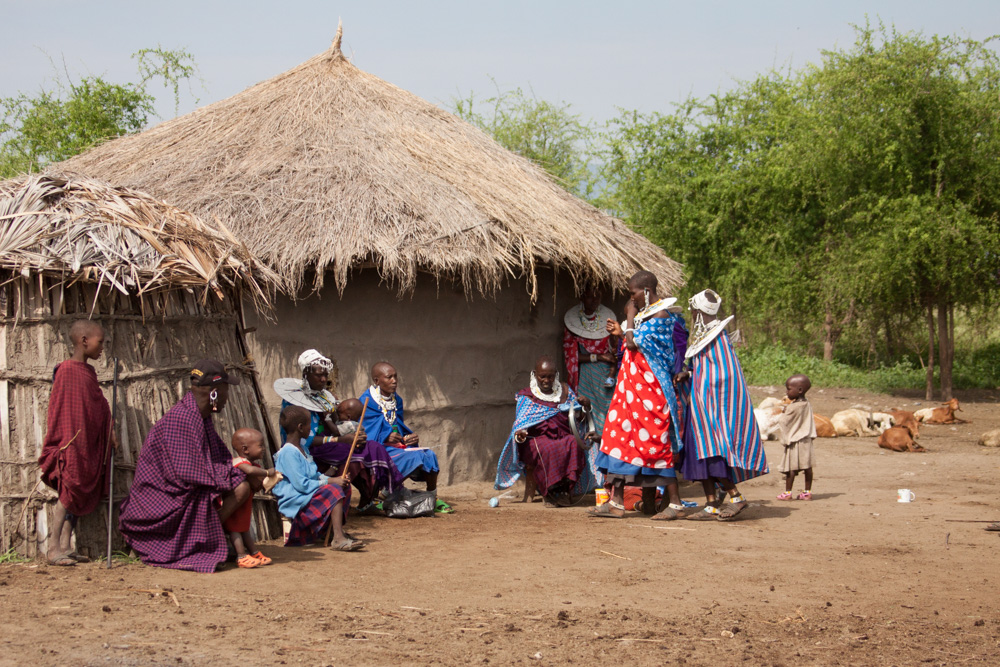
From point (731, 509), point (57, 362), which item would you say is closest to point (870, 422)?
point (731, 509)

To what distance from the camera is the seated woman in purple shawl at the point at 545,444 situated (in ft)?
24.4

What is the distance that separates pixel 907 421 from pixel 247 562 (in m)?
8.97

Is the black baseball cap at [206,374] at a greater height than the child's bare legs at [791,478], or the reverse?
the black baseball cap at [206,374]

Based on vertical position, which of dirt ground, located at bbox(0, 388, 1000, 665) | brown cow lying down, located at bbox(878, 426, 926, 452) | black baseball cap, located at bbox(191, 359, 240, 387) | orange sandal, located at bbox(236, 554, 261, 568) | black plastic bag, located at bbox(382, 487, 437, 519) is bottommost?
dirt ground, located at bbox(0, 388, 1000, 665)

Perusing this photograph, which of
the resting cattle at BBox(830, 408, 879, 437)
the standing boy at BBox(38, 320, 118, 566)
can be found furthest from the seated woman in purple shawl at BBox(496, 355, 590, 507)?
the resting cattle at BBox(830, 408, 879, 437)

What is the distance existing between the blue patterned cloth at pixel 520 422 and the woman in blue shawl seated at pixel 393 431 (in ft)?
2.33

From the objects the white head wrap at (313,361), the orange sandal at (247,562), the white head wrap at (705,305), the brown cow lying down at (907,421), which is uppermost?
the white head wrap at (705,305)

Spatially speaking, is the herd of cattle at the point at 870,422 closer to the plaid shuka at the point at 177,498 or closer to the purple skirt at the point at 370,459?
the purple skirt at the point at 370,459

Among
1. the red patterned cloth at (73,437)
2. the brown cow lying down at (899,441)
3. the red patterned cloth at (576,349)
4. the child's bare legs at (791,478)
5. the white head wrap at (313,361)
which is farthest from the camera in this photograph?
the brown cow lying down at (899,441)

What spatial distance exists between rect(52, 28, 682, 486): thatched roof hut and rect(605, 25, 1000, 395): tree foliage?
689 cm

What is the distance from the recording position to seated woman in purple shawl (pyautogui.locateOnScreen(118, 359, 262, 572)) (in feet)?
16.4

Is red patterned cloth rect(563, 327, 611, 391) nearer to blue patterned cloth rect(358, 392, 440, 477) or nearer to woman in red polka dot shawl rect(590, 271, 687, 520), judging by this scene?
woman in red polka dot shawl rect(590, 271, 687, 520)

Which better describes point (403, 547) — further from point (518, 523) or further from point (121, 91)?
point (121, 91)

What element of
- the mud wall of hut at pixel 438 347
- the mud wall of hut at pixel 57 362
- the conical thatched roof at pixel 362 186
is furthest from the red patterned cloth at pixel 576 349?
the mud wall of hut at pixel 57 362
